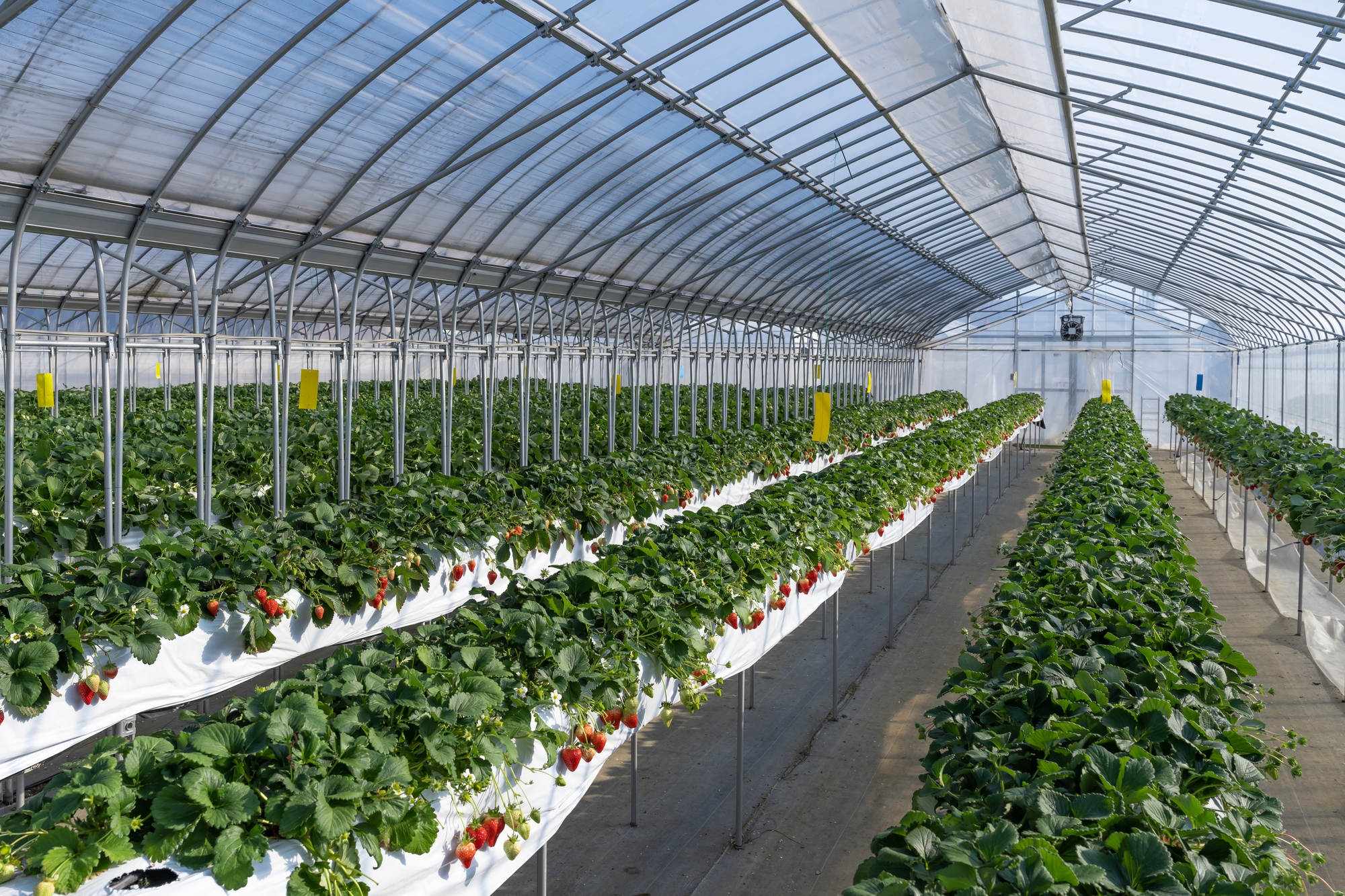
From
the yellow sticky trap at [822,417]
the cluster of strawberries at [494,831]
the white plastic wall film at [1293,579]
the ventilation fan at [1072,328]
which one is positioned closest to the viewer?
the cluster of strawberries at [494,831]

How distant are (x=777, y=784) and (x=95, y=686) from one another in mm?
4613

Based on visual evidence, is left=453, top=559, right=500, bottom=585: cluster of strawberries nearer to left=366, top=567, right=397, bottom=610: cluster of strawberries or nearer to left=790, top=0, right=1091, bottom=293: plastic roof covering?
left=366, top=567, right=397, bottom=610: cluster of strawberries

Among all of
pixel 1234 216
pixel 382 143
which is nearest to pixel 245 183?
pixel 382 143

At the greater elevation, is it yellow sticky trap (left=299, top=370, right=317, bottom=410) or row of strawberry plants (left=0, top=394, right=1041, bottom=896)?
yellow sticky trap (left=299, top=370, right=317, bottom=410)

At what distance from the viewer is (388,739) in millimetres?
3125

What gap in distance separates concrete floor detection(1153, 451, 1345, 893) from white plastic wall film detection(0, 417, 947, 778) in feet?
15.9

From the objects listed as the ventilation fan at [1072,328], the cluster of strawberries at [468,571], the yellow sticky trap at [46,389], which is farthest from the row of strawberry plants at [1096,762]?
the ventilation fan at [1072,328]

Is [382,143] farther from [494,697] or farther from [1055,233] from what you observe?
[1055,233]

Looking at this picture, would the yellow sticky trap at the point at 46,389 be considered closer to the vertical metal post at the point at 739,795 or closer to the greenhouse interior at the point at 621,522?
the greenhouse interior at the point at 621,522

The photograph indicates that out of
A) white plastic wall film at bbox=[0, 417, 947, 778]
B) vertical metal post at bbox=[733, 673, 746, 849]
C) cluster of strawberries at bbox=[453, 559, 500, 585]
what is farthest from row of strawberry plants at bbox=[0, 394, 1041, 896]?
cluster of strawberries at bbox=[453, 559, 500, 585]

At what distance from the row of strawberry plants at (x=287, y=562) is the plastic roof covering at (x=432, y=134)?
278 centimetres

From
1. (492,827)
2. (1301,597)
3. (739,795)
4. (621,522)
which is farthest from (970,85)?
(492,827)

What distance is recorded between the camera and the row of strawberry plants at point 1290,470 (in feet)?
26.2

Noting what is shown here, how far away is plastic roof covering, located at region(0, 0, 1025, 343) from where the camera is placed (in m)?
6.48
